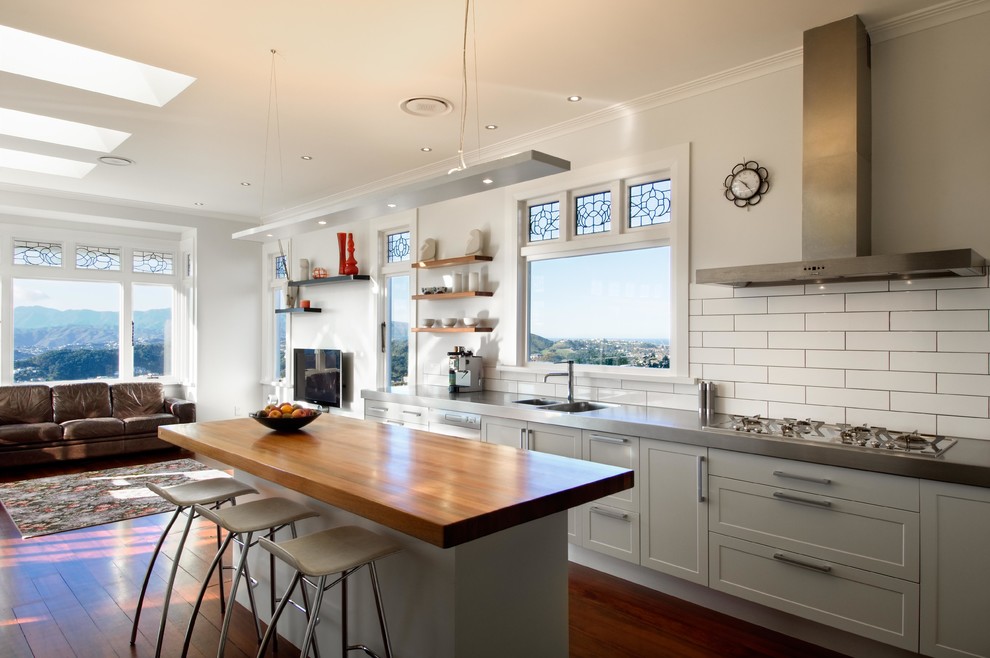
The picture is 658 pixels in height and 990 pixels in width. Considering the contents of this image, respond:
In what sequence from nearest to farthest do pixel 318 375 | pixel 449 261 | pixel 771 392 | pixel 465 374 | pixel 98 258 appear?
pixel 771 392, pixel 465 374, pixel 449 261, pixel 318 375, pixel 98 258

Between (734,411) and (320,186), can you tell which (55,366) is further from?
(734,411)

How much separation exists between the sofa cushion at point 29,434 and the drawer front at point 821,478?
6.95m

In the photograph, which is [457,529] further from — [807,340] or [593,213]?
[593,213]

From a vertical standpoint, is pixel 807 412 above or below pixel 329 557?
above

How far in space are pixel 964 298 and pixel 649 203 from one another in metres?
1.83

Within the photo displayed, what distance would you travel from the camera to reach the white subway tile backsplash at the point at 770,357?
3.30 m

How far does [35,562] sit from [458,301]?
11.5 feet

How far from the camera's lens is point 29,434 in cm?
645

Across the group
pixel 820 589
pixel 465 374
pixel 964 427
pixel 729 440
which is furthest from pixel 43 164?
pixel 964 427

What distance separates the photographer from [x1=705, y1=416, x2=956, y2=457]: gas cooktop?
256 centimetres

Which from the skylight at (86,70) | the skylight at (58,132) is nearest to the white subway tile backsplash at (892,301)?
the skylight at (86,70)

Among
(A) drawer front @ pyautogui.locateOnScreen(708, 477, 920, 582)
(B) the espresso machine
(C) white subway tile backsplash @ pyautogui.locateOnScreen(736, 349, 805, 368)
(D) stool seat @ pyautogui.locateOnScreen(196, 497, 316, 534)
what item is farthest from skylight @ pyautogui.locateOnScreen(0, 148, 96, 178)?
(A) drawer front @ pyautogui.locateOnScreen(708, 477, 920, 582)

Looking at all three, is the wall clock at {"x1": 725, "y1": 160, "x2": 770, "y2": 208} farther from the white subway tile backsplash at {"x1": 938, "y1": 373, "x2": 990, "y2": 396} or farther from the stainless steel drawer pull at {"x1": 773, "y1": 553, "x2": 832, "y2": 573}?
the stainless steel drawer pull at {"x1": 773, "y1": 553, "x2": 832, "y2": 573}

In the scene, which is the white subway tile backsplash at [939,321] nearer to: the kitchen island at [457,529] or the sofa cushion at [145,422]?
the kitchen island at [457,529]
